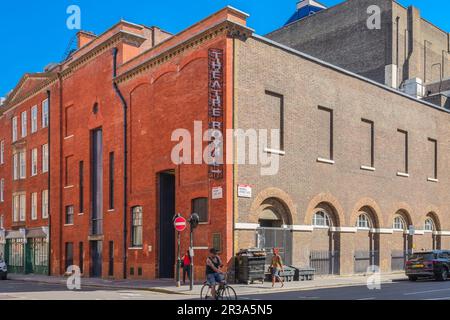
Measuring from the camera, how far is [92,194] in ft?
120

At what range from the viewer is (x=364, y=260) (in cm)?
3297

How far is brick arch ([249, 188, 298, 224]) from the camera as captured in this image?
86.6ft

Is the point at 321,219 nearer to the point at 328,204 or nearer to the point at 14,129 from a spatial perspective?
the point at 328,204

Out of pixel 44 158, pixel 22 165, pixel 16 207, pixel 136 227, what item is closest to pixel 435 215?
pixel 136 227

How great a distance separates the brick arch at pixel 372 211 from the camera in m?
32.3

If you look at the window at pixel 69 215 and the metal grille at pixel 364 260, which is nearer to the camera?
the metal grille at pixel 364 260

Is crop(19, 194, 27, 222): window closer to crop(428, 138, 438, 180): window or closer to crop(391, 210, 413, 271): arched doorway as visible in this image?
crop(391, 210, 413, 271): arched doorway

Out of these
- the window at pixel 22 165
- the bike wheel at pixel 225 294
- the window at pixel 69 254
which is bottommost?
the window at pixel 69 254

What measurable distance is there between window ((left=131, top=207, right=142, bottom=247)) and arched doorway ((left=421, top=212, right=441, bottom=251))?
18539 mm

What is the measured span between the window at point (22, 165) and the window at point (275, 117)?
2577 cm

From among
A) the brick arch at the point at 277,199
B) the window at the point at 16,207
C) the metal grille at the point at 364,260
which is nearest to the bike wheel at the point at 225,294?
the brick arch at the point at 277,199

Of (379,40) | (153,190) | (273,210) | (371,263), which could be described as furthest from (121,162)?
(379,40)

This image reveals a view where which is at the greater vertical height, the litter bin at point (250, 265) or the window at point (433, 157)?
the window at point (433, 157)

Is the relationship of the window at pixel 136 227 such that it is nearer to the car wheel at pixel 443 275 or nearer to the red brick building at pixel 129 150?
the red brick building at pixel 129 150
